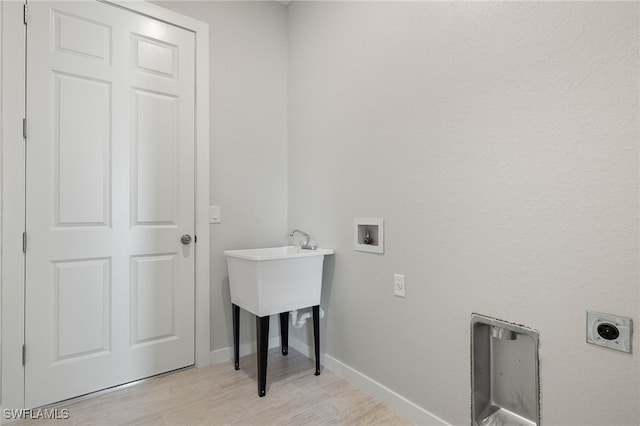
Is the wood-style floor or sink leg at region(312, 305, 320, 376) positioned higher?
sink leg at region(312, 305, 320, 376)

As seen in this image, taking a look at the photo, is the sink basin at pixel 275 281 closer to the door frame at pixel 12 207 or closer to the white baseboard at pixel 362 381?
the white baseboard at pixel 362 381

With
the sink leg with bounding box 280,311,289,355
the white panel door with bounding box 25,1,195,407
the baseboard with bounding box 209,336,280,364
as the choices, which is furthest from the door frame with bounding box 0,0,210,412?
the sink leg with bounding box 280,311,289,355

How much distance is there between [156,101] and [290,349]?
200 centimetres

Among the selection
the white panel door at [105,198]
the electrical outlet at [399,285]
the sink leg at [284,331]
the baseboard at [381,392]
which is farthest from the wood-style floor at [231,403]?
the electrical outlet at [399,285]

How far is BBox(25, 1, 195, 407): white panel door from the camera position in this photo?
1.75m

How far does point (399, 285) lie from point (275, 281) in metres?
0.70

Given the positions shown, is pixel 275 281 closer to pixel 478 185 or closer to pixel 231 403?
pixel 231 403

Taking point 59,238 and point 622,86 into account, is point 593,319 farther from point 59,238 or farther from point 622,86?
point 59,238

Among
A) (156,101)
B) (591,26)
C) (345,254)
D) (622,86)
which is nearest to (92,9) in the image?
(156,101)

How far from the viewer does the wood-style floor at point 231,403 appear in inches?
65.8

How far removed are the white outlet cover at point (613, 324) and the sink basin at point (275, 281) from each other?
1340 mm

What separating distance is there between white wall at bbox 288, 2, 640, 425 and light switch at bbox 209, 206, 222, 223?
2.44ft

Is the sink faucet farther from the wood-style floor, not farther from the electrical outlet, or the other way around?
the wood-style floor

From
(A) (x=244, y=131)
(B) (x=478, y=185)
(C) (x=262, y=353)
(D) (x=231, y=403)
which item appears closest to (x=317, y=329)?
(C) (x=262, y=353)
